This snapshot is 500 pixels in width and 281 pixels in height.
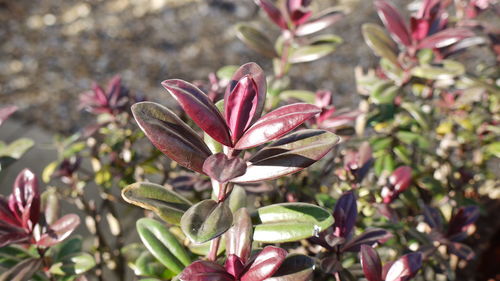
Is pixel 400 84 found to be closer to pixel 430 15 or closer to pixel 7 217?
pixel 430 15

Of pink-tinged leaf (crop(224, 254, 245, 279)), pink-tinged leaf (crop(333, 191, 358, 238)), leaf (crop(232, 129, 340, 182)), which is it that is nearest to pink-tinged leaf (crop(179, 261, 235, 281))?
pink-tinged leaf (crop(224, 254, 245, 279))

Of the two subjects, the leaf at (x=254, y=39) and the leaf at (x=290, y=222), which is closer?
the leaf at (x=290, y=222)

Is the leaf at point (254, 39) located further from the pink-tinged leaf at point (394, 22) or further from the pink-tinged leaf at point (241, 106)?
the pink-tinged leaf at point (241, 106)

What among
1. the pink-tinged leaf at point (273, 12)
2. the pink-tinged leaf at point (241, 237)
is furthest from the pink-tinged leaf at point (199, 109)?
the pink-tinged leaf at point (273, 12)

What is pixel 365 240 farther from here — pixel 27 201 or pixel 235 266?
pixel 27 201

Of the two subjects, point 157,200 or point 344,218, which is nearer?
point 157,200

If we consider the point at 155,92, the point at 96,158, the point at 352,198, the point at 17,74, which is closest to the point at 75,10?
the point at 17,74

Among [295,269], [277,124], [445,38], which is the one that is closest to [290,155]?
[277,124]
